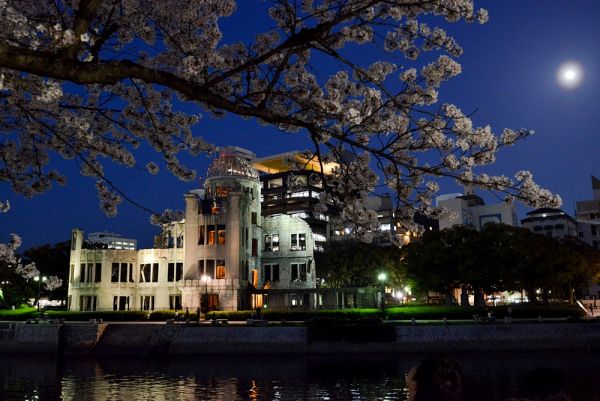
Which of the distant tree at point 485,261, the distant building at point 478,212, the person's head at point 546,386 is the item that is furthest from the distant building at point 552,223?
the person's head at point 546,386

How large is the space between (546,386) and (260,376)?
29272mm

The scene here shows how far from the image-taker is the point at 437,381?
4.23m

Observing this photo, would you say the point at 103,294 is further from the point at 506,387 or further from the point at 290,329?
the point at 506,387

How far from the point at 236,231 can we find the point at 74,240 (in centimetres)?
2067

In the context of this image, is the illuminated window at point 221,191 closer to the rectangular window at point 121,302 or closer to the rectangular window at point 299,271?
the rectangular window at point 299,271

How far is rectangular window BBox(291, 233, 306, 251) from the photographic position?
6562 centimetres

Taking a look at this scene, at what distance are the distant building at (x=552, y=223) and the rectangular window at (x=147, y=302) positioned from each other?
88.1m

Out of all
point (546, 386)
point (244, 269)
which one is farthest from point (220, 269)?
point (546, 386)

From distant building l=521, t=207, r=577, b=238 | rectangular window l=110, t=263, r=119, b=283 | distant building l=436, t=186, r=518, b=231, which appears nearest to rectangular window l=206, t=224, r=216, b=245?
rectangular window l=110, t=263, r=119, b=283

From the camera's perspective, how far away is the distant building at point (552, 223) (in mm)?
119125

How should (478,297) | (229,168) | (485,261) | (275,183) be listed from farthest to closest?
(275,183), (229,168), (478,297), (485,261)

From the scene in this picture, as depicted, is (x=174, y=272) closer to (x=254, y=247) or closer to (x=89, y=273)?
(x=254, y=247)

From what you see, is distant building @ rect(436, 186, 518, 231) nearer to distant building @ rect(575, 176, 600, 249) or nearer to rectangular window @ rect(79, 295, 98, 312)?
distant building @ rect(575, 176, 600, 249)

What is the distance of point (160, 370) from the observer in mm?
35062
